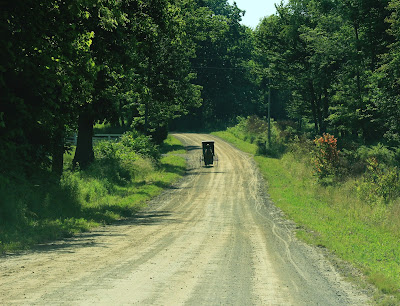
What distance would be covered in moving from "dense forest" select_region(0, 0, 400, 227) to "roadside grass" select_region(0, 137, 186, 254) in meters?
0.72

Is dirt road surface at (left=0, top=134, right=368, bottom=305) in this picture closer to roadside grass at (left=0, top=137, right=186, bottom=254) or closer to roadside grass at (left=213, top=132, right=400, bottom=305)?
roadside grass at (left=213, top=132, right=400, bottom=305)

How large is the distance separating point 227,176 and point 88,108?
1651cm

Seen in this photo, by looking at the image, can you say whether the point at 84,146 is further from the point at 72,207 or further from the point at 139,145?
the point at 72,207

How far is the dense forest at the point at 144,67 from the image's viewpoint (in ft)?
48.8

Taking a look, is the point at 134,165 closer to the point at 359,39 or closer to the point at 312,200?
the point at 312,200

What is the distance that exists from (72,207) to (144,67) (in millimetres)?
18935

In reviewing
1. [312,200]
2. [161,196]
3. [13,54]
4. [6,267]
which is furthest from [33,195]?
[312,200]

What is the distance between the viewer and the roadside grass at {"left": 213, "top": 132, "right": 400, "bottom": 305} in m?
10.7

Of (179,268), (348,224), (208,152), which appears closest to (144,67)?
(208,152)

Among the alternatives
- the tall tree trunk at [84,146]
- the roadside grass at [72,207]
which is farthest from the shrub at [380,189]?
the tall tree trunk at [84,146]

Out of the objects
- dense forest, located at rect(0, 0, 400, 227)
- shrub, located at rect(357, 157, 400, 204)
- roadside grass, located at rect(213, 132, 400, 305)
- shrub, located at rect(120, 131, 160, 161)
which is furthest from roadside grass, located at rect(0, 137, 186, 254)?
shrub, located at rect(357, 157, 400, 204)

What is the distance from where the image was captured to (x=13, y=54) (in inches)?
527

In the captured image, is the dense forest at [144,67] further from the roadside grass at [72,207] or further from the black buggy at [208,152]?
the black buggy at [208,152]

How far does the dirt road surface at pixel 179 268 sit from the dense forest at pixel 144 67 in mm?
4262
